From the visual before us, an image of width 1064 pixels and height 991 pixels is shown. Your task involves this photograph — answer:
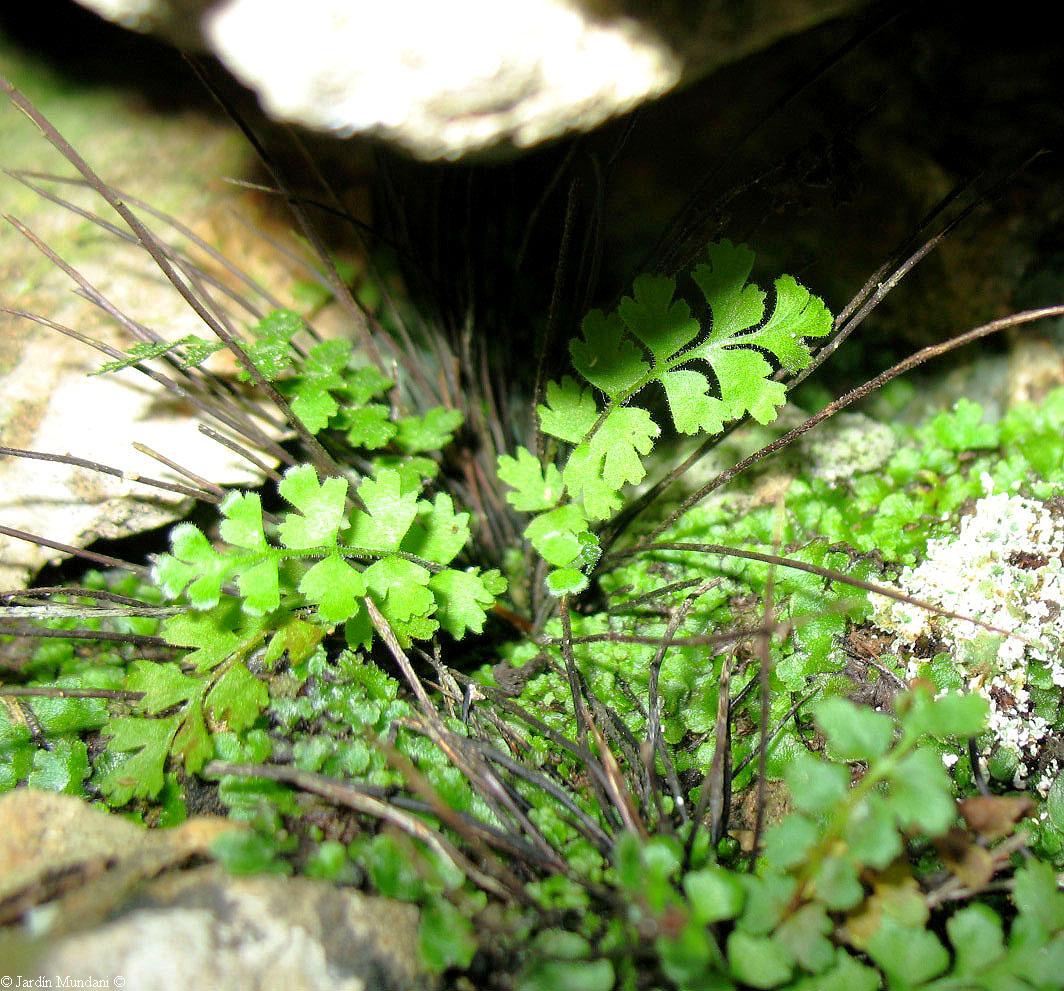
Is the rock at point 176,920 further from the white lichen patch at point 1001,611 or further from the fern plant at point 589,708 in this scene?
the white lichen patch at point 1001,611

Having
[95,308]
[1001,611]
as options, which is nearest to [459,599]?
[1001,611]

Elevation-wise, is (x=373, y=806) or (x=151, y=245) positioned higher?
(x=151, y=245)

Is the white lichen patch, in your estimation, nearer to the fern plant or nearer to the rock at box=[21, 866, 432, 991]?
the fern plant

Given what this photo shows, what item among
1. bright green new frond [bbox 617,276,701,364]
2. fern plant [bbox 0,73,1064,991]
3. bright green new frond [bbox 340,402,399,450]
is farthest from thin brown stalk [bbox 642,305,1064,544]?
bright green new frond [bbox 340,402,399,450]

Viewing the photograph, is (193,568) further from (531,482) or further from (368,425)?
(531,482)

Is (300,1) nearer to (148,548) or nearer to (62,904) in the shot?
(62,904)
